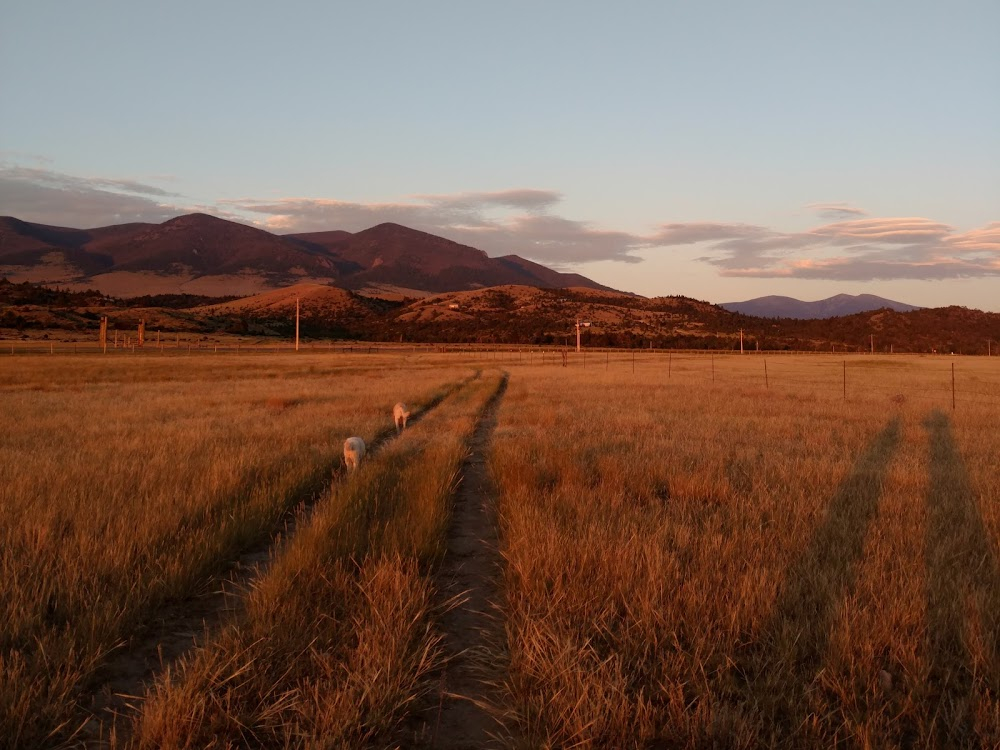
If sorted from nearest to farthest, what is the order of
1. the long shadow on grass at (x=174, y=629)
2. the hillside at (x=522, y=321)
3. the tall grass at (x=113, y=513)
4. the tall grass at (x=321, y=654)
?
the tall grass at (x=321, y=654), the long shadow on grass at (x=174, y=629), the tall grass at (x=113, y=513), the hillside at (x=522, y=321)

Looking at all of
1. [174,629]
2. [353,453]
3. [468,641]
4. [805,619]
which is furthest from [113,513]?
[805,619]

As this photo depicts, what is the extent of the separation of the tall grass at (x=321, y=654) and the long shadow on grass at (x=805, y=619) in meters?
1.87

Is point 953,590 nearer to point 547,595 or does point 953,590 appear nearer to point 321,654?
point 547,595

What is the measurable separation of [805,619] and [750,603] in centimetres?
35

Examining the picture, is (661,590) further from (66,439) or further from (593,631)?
(66,439)

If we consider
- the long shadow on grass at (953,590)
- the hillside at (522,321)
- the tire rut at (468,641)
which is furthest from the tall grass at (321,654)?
the hillside at (522,321)

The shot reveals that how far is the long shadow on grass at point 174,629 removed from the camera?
10.4ft

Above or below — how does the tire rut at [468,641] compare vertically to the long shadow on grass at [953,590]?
below

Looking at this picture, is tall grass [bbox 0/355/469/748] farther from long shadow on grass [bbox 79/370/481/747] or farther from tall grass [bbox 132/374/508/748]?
tall grass [bbox 132/374/508/748]

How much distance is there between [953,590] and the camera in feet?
13.9

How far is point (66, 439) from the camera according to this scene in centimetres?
1166

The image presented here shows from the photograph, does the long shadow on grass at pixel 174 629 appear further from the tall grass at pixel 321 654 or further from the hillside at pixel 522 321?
the hillside at pixel 522 321

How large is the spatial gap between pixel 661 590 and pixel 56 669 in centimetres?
373

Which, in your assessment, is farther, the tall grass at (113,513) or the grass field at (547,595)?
the tall grass at (113,513)
